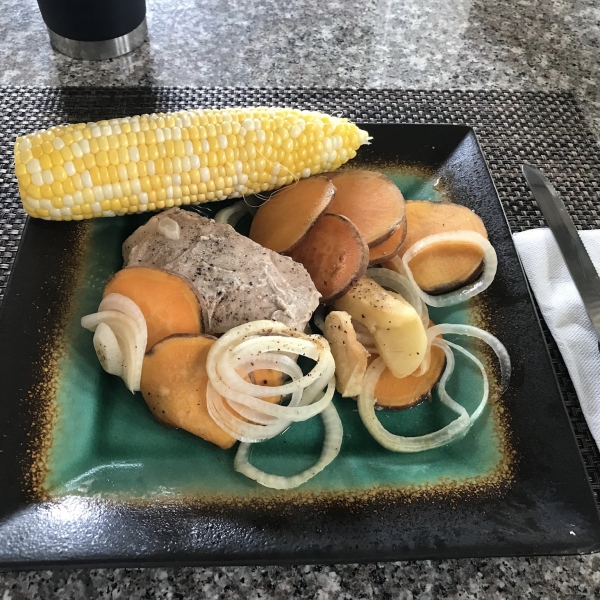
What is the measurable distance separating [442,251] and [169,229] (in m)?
0.70

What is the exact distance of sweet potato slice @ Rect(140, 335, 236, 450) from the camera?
1.13m

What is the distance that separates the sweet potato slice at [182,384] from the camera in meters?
1.13

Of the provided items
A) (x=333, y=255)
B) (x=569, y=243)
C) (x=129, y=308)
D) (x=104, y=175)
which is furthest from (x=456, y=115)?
(x=129, y=308)

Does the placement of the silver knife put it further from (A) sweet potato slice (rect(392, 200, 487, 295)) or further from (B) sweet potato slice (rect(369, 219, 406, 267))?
(B) sweet potato slice (rect(369, 219, 406, 267))

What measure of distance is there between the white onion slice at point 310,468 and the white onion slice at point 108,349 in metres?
0.32

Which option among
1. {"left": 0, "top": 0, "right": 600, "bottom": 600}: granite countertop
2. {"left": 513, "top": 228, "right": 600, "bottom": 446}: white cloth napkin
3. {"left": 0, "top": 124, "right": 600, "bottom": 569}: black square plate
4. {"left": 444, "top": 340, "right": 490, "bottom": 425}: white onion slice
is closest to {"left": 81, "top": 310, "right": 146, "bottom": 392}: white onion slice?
{"left": 0, "top": 124, "right": 600, "bottom": 569}: black square plate

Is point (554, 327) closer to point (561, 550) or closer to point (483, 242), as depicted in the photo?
point (483, 242)

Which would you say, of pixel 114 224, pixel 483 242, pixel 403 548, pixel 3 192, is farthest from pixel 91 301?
pixel 483 242

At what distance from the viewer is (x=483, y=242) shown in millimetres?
1444

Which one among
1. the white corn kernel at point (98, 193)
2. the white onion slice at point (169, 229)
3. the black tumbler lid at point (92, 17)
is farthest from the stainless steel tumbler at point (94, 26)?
the white onion slice at point (169, 229)

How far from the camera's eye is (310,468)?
1.12 metres

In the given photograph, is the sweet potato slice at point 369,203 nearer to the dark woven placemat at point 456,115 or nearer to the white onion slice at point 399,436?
the white onion slice at point 399,436

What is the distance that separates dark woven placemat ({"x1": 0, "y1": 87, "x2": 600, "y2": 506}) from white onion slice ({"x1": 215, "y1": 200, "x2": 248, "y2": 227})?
0.67m

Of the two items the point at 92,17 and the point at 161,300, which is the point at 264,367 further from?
the point at 92,17
